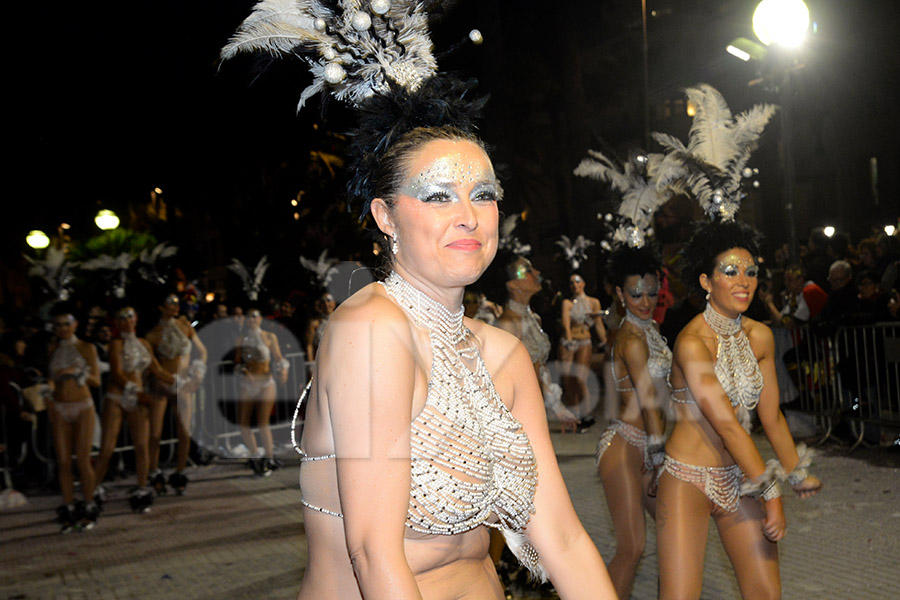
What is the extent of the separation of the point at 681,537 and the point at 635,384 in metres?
1.27

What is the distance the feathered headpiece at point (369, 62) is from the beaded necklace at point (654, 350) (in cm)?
295

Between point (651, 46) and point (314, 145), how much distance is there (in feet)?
64.1

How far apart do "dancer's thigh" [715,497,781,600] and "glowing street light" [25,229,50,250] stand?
18.6 metres

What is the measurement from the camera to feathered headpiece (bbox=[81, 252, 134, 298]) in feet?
30.3

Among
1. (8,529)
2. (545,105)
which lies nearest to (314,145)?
(8,529)

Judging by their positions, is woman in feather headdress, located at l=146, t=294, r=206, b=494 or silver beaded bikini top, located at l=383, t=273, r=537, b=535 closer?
silver beaded bikini top, located at l=383, t=273, r=537, b=535

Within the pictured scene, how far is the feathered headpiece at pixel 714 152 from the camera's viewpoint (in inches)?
187

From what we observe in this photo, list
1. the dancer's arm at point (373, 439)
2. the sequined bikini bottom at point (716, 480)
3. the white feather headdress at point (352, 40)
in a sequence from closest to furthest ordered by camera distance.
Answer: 1. the dancer's arm at point (373, 439)
2. the white feather headdress at point (352, 40)
3. the sequined bikini bottom at point (716, 480)

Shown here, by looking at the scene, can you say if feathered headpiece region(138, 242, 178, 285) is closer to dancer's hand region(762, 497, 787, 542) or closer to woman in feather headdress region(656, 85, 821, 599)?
woman in feather headdress region(656, 85, 821, 599)

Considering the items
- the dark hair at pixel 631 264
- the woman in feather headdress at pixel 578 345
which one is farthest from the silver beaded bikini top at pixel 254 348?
the dark hair at pixel 631 264

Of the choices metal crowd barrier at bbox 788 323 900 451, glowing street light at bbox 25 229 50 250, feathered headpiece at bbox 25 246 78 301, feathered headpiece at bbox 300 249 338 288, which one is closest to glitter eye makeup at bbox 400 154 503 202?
metal crowd barrier at bbox 788 323 900 451

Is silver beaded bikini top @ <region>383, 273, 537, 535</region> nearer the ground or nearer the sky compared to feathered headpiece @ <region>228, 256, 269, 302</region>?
nearer the ground

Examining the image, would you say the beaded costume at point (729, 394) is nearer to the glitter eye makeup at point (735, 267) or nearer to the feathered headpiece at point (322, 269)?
the glitter eye makeup at point (735, 267)

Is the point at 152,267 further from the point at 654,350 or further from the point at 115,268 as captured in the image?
the point at 654,350
